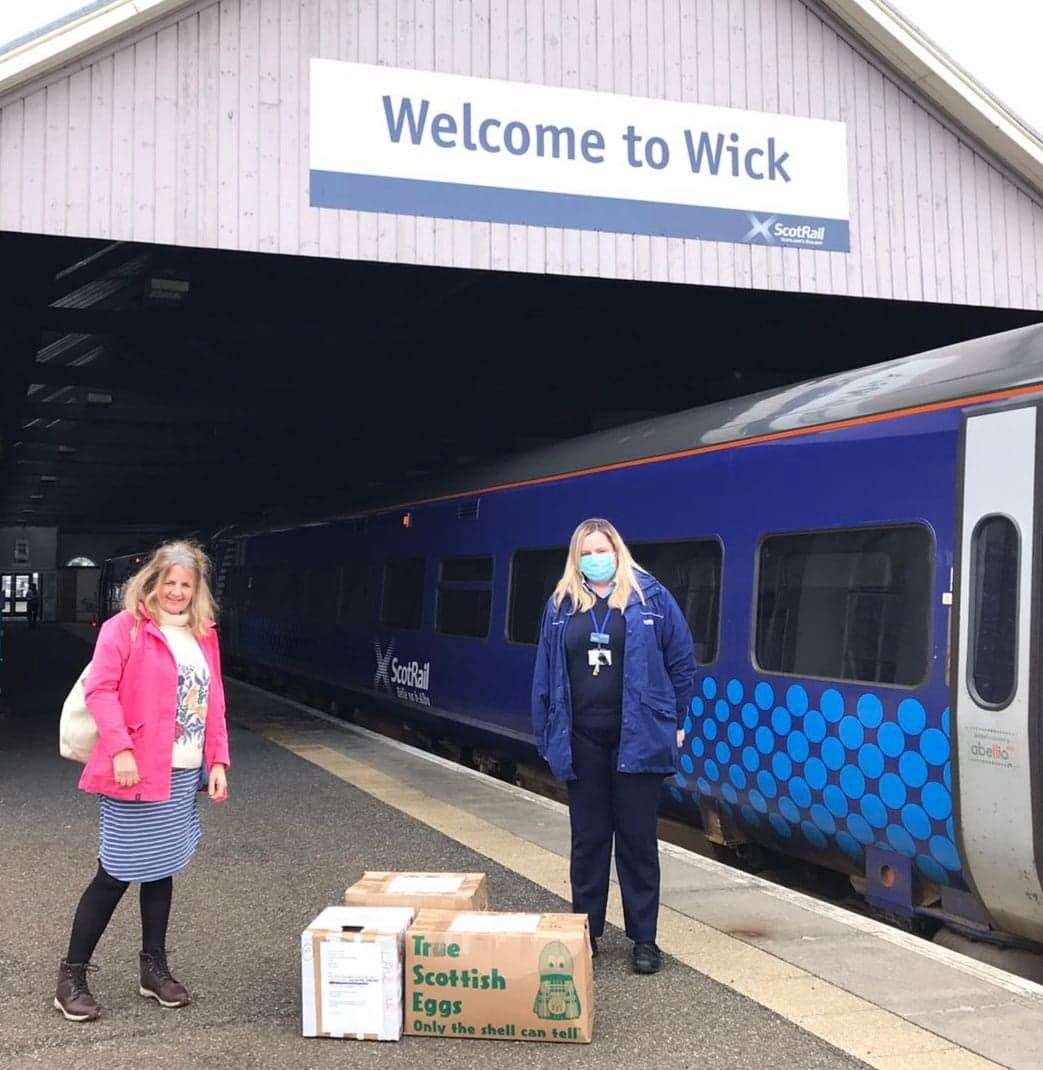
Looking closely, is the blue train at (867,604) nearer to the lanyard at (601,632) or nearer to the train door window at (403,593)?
the lanyard at (601,632)

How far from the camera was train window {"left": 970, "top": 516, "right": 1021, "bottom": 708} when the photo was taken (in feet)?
16.1

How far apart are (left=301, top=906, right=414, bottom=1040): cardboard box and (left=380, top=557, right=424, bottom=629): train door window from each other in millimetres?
7934

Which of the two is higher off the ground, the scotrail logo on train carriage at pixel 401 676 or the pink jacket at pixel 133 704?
the pink jacket at pixel 133 704

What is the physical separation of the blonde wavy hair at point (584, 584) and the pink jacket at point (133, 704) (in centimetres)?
144

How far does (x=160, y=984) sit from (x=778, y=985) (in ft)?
7.12

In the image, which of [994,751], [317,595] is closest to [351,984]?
[994,751]

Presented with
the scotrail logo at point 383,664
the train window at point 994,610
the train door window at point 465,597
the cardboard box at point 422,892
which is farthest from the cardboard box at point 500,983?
the scotrail logo at point 383,664

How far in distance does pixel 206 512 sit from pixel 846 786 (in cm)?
3739

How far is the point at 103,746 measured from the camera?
396 cm

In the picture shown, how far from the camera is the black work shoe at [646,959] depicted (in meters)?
4.48

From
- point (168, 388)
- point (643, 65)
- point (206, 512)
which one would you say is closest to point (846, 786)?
point (643, 65)

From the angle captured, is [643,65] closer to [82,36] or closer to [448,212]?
[448,212]

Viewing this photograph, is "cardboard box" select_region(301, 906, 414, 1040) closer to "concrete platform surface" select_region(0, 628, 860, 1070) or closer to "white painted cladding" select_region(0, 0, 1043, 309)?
"concrete platform surface" select_region(0, 628, 860, 1070)

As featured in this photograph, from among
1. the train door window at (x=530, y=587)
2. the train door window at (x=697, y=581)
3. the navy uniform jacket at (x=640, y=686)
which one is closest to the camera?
the navy uniform jacket at (x=640, y=686)
